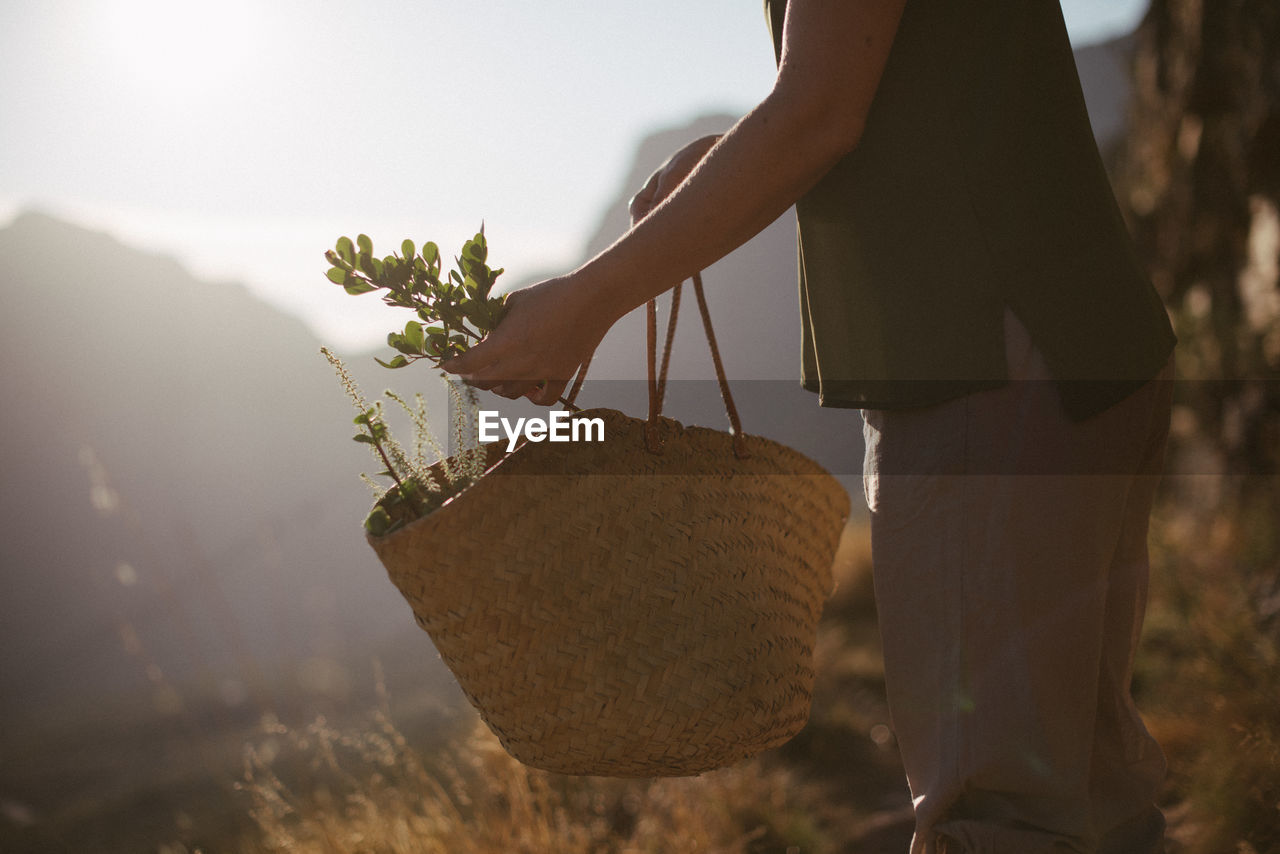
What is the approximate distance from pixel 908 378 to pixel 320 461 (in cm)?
6138

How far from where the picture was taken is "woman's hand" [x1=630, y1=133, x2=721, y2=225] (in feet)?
3.94

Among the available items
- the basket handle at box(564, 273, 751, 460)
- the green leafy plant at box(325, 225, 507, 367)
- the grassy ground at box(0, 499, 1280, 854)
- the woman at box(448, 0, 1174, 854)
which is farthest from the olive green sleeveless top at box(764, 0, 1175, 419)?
the grassy ground at box(0, 499, 1280, 854)

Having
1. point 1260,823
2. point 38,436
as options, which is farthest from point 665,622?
point 38,436

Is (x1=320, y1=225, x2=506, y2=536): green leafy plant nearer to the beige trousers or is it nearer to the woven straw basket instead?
the woven straw basket

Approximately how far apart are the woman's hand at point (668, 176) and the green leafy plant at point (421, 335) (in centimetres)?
31

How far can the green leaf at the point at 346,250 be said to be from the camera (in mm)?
973

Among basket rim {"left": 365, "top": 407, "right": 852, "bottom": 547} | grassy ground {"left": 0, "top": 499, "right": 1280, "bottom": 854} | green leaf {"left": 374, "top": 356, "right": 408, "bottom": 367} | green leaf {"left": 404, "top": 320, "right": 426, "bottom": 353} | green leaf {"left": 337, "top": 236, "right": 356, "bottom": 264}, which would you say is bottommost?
grassy ground {"left": 0, "top": 499, "right": 1280, "bottom": 854}

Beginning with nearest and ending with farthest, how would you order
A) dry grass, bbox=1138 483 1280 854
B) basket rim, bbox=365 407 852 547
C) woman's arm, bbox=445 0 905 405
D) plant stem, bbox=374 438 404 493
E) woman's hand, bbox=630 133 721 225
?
woman's arm, bbox=445 0 905 405
basket rim, bbox=365 407 852 547
plant stem, bbox=374 438 404 493
woman's hand, bbox=630 133 721 225
dry grass, bbox=1138 483 1280 854

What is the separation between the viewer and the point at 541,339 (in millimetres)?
878

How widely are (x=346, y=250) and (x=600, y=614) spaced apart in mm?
554

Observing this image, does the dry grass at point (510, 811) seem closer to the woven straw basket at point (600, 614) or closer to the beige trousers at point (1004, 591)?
the woven straw basket at point (600, 614)

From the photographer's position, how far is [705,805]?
2.85 metres

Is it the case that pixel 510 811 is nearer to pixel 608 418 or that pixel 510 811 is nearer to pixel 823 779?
pixel 823 779

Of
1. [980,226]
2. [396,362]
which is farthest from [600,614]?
[980,226]
